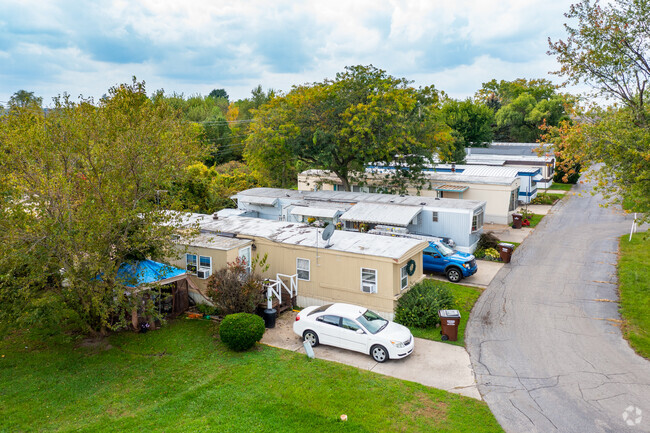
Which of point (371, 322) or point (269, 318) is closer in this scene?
point (371, 322)

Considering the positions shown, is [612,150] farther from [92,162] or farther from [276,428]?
[92,162]

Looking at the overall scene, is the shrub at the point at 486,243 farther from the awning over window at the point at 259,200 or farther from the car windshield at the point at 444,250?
the awning over window at the point at 259,200

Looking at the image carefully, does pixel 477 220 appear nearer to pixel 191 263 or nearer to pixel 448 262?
pixel 448 262

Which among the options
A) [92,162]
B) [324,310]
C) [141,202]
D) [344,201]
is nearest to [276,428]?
[324,310]

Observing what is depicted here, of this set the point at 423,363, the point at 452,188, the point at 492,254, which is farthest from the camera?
the point at 452,188

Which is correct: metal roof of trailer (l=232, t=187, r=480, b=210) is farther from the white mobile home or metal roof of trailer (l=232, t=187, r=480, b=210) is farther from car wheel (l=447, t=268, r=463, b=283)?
car wheel (l=447, t=268, r=463, b=283)

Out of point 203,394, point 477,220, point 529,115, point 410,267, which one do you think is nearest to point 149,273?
point 203,394
